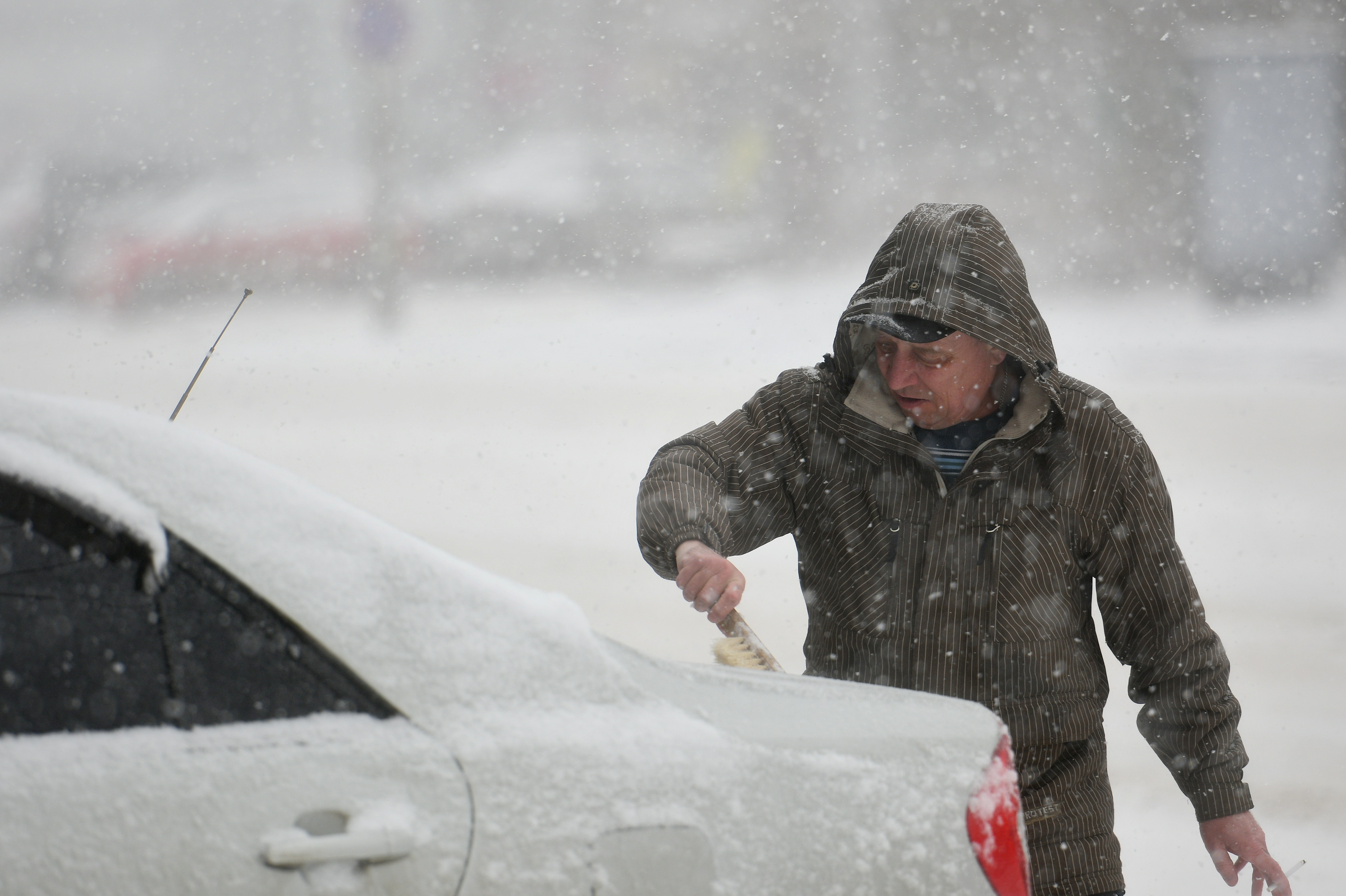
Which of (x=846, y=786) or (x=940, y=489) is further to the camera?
(x=940, y=489)

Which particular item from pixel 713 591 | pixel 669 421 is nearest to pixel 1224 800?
pixel 713 591

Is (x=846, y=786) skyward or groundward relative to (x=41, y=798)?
skyward

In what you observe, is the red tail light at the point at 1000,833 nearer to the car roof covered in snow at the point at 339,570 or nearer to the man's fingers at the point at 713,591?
the car roof covered in snow at the point at 339,570

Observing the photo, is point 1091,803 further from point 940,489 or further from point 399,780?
point 399,780

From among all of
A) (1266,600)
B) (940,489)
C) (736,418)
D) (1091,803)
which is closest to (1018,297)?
(940,489)

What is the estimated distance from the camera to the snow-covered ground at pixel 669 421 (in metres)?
4.63

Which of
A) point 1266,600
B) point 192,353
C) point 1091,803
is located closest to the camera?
point 1091,803

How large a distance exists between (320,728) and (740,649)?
1.06m

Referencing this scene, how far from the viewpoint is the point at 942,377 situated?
A: 216 centimetres

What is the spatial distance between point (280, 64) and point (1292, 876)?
15161 mm

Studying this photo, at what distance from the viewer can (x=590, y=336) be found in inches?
471

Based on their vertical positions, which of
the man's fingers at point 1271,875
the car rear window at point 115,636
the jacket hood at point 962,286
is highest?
the jacket hood at point 962,286

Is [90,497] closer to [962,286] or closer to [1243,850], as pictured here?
[962,286]

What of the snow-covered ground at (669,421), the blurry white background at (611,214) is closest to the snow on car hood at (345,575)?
the snow-covered ground at (669,421)
